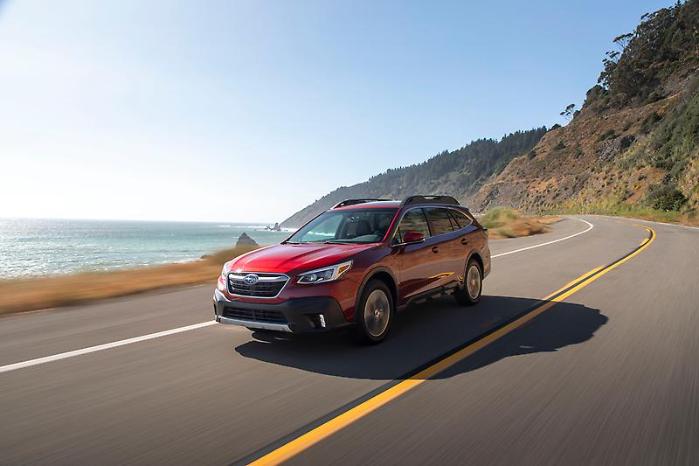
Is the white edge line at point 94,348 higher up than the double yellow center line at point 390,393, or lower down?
higher up

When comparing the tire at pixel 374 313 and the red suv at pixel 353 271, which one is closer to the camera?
the red suv at pixel 353 271

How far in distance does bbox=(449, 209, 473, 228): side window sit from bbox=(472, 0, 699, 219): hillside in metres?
50.8

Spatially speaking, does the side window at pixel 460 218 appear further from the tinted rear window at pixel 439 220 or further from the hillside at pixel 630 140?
the hillside at pixel 630 140

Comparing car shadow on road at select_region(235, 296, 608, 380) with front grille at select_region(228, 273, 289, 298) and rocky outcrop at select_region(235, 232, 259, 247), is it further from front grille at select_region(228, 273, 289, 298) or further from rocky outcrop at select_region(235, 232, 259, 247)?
rocky outcrop at select_region(235, 232, 259, 247)

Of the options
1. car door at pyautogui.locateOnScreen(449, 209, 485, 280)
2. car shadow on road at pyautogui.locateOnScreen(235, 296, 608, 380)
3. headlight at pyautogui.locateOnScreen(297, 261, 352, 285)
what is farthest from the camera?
car door at pyautogui.locateOnScreen(449, 209, 485, 280)

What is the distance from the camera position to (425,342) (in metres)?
5.85

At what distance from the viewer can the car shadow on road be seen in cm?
501

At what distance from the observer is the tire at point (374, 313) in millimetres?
5523

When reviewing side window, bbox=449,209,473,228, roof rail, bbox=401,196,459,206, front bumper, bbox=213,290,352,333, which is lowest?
front bumper, bbox=213,290,352,333

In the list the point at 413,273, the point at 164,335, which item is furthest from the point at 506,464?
the point at 164,335

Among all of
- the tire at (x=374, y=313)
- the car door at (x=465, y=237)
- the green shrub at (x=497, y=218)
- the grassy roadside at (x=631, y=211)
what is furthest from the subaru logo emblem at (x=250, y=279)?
the grassy roadside at (x=631, y=211)

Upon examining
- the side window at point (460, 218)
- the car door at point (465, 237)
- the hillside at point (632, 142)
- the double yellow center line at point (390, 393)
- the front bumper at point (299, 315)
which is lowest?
the double yellow center line at point (390, 393)

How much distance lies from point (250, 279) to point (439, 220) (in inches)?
125

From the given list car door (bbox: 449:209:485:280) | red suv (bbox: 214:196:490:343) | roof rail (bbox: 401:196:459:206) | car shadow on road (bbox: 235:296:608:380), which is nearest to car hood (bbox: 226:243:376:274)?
red suv (bbox: 214:196:490:343)
